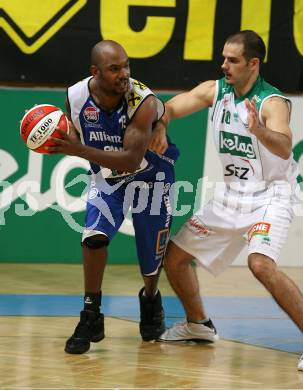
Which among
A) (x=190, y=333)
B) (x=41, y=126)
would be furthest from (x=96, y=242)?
(x=190, y=333)

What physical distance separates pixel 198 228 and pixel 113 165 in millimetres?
889

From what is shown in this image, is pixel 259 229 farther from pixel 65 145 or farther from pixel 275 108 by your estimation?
pixel 65 145

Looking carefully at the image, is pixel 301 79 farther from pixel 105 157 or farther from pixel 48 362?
pixel 48 362

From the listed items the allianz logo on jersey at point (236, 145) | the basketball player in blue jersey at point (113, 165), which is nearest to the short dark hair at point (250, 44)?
the allianz logo on jersey at point (236, 145)

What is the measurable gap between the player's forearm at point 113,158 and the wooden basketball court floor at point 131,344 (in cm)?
123

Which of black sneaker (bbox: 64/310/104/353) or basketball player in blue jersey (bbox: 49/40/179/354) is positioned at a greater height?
basketball player in blue jersey (bbox: 49/40/179/354)

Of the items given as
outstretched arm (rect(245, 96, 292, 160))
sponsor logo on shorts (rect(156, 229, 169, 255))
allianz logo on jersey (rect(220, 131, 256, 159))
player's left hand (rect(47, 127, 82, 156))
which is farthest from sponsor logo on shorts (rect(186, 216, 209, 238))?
player's left hand (rect(47, 127, 82, 156))

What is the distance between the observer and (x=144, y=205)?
673 cm

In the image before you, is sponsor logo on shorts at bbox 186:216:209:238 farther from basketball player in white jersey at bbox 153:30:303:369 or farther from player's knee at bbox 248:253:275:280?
player's knee at bbox 248:253:275:280

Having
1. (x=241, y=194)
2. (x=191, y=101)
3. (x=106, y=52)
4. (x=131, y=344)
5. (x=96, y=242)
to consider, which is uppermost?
(x=106, y=52)

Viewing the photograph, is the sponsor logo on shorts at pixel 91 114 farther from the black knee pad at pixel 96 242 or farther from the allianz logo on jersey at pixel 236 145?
the allianz logo on jersey at pixel 236 145

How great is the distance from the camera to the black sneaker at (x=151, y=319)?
22.7 ft

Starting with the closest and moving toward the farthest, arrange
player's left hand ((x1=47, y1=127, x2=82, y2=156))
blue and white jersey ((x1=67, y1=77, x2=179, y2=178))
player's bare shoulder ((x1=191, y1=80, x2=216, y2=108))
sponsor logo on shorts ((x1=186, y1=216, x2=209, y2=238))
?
player's left hand ((x1=47, y1=127, x2=82, y2=156)) < blue and white jersey ((x1=67, y1=77, x2=179, y2=178)) < sponsor logo on shorts ((x1=186, y1=216, x2=209, y2=238)) < player's bare shoulder ((x1=191, y1=80, x2=216, y2=108))

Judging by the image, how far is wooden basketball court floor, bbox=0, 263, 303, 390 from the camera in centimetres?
579
